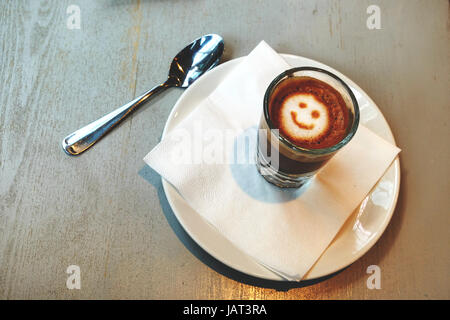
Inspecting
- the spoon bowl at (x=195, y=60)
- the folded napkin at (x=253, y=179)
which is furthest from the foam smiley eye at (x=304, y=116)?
the spoon bowl at (x=195, y=60)

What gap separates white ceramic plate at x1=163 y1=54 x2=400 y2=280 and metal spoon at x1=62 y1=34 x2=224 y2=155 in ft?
0.36

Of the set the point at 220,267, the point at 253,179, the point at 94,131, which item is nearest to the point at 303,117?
the point at 253,179

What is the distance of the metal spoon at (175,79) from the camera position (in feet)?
2.44

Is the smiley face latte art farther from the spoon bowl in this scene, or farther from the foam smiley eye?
the spoon bowl

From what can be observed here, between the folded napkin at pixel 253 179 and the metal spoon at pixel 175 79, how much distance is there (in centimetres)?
13

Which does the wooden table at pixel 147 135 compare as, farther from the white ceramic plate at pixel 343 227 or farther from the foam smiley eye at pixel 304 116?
the foam smiley eye at pixel 304 116

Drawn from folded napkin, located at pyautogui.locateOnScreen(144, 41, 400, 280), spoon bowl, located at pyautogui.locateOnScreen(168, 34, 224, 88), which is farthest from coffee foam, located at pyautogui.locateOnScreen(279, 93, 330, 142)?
spoon bowl, located at pyautogui.locateOnScreen(168, 34, 224, 88)

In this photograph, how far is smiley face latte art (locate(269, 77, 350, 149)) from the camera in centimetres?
56

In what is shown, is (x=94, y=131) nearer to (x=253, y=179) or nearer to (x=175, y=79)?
(x=175, y=79)

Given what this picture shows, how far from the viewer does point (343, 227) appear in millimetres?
620

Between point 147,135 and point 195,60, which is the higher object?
point 195,60

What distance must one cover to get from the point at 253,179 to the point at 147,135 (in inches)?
11.4
